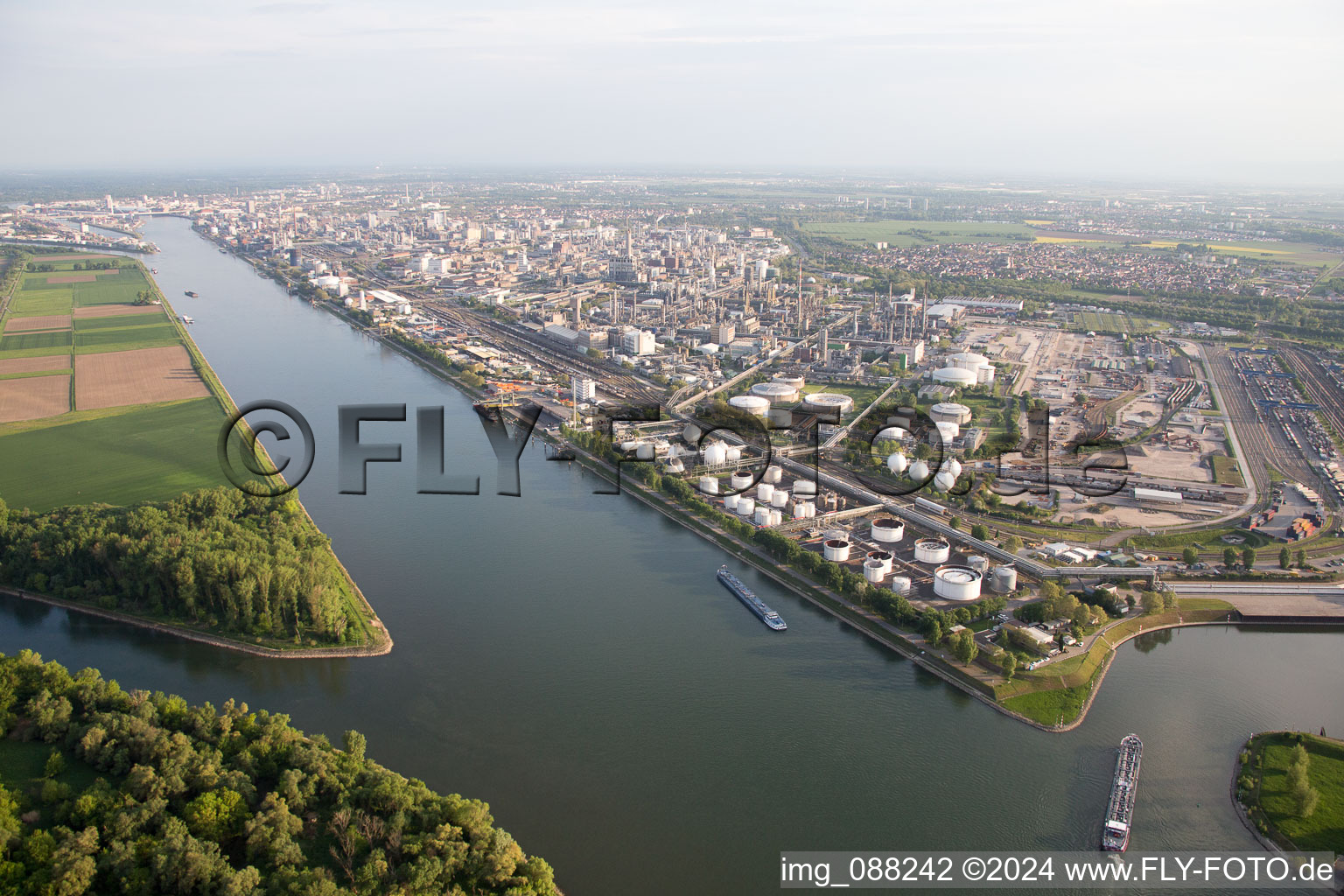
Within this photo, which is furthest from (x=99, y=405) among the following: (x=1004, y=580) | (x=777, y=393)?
(x=1004, y=580)

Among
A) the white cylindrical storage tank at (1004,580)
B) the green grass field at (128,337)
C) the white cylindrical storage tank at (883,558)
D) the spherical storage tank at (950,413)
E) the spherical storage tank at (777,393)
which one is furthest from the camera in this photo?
the green grass field at (128,337)

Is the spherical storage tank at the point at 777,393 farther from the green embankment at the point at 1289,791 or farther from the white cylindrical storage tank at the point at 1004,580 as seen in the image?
the green embankment at the point at 1289,791

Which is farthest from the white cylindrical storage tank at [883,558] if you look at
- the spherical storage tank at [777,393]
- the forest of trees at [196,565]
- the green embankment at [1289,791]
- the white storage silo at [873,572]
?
the spherical storage tank at [777,393]

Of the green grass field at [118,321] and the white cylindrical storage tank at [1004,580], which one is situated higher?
the green grass field at [118,321]

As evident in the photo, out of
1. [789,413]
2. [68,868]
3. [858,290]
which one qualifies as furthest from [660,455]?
[858,290]

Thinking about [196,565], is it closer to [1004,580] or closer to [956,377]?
[1004,580]

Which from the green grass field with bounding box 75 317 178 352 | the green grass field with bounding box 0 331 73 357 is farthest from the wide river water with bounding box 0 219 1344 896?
the green grass field with bounding box 0 331 73 357

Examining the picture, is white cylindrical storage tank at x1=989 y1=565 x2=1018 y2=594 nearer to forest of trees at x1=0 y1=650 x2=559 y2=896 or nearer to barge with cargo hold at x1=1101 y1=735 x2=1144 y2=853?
barge with cargo hold at x1=1101 y1=735 x2=1144 y2=853
